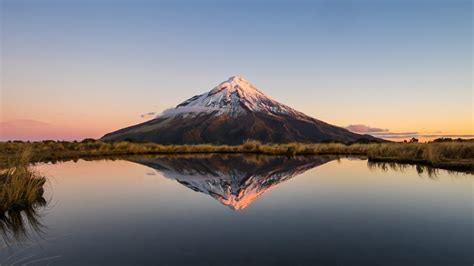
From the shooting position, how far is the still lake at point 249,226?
485cm

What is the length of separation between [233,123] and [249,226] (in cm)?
11702

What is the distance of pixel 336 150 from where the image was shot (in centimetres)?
3136

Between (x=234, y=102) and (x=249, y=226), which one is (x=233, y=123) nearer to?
(x=234, y=102)

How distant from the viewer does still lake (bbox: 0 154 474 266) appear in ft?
15.9

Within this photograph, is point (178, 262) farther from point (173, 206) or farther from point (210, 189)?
point (210, 189)

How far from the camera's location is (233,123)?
12338cm

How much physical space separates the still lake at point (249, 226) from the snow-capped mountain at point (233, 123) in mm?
91122

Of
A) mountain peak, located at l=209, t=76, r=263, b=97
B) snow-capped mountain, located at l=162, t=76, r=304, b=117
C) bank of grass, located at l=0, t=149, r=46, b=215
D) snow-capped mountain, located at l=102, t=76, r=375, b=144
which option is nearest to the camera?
bank of grass, located at l=0, t=149, r=46, b=215

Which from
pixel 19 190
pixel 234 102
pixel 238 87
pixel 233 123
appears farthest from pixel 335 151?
pixel 238 87

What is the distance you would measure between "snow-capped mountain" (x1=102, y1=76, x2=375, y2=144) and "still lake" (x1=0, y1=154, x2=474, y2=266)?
91.1 metres

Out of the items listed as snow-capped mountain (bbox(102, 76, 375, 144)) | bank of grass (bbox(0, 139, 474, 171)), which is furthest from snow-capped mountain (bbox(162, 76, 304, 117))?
bank of grass (bbox(0, 139, 474, 171))

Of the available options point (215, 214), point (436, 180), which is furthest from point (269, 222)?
point (436, 180)

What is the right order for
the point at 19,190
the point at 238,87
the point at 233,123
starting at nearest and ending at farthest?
the point at 19,190 → the point at 233,123 → the point at 238,87

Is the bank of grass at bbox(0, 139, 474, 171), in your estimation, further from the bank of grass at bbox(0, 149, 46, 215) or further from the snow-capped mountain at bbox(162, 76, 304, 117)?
the snow-capped mountain at bbox(162, 76, 304, 117)
